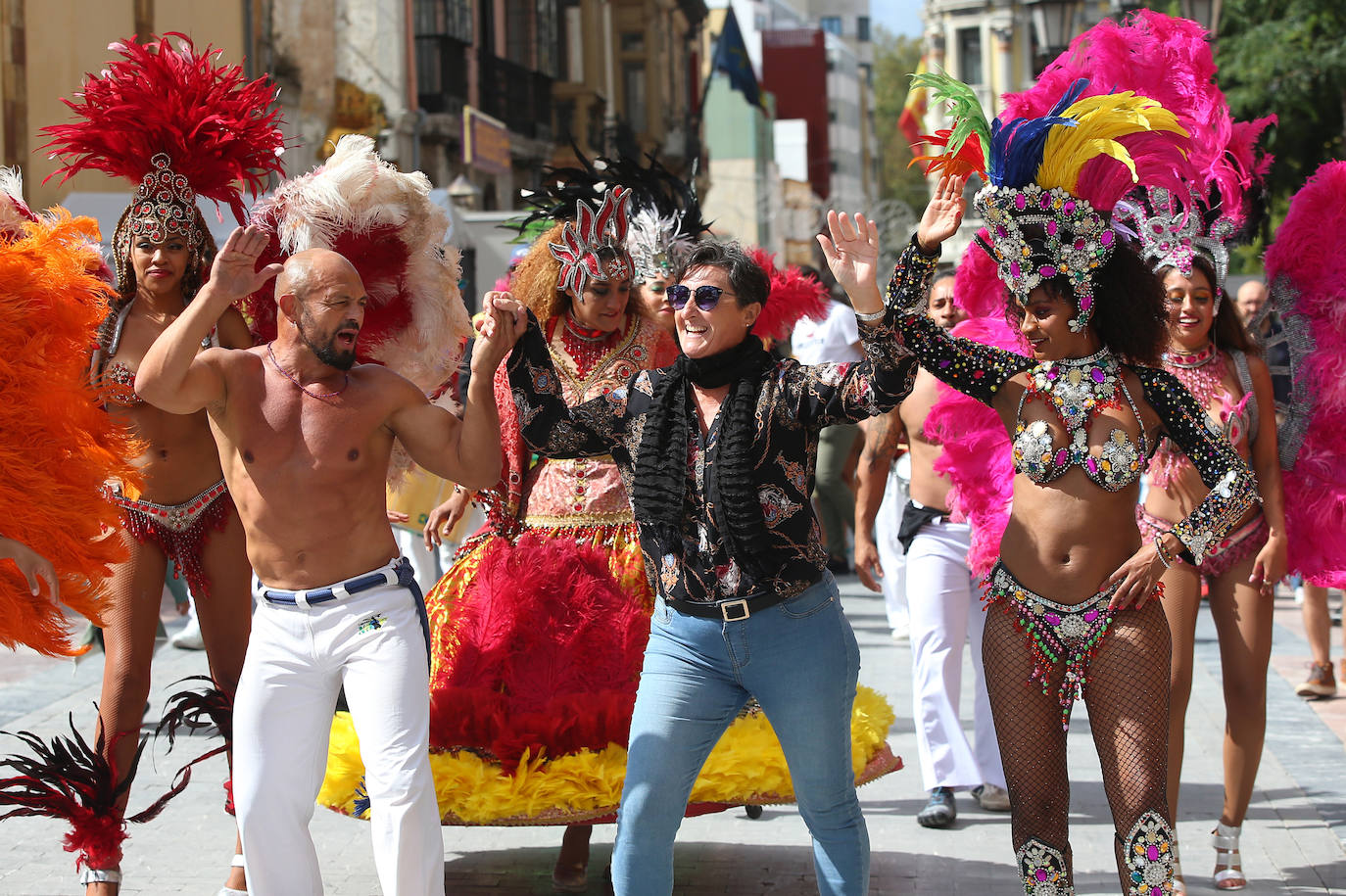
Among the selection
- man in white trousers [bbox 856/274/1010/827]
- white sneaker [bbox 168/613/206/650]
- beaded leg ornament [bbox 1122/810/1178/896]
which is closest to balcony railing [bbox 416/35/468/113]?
white sneaker [bbox 168/613/206/650]

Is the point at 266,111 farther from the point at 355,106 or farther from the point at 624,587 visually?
the point at 355,106

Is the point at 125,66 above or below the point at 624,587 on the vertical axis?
above

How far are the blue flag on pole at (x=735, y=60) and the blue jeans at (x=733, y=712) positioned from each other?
34.6m

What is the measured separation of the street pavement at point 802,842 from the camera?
16.2 ft

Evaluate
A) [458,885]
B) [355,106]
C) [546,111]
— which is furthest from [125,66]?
[546,111]

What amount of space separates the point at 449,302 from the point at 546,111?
981 inches

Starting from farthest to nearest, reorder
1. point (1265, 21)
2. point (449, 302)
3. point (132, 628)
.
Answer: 1. point (1265, 21)
2. point (449, 302)
3. point (132, 628)

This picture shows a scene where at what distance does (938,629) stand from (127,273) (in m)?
→ 3.24

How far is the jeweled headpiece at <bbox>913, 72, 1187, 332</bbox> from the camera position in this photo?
3834 millimetres

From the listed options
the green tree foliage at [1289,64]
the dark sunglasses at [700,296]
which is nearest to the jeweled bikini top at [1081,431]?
the dark sunglasses at [700,296]

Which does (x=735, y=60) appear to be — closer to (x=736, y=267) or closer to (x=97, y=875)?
(x=736, y=267)

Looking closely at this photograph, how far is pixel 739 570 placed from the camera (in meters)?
3.72

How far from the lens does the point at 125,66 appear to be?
463cm

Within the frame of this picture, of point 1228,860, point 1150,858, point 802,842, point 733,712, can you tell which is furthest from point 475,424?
point 1228,860
